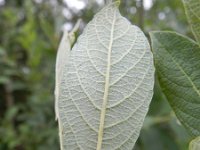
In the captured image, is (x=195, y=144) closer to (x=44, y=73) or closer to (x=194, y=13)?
(x=194, y=13)

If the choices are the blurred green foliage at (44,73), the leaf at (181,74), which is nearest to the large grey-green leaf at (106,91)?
the leaf at (181,74)

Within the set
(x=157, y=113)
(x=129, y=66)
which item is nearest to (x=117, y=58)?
(x=129, y=66)

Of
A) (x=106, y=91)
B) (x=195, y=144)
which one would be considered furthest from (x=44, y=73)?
(x=195, y=144)

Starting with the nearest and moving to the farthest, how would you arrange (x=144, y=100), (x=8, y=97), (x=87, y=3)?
1. (x=144, y=100)
2. (x=87, y=3)
3. (x=8, y=97)

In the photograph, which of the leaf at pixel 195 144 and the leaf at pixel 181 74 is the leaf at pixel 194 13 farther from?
the leaf at pixel 195 144

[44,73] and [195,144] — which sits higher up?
[195,144]

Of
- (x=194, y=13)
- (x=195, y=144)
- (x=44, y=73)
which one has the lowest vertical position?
(x=44, y=73)

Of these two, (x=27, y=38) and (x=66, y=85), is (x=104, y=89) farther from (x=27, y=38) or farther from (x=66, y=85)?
(x=27, y=38)
